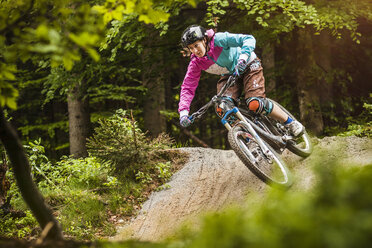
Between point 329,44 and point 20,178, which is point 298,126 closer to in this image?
point 20,178

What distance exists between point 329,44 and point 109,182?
27.7ft

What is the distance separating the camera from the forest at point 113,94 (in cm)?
205

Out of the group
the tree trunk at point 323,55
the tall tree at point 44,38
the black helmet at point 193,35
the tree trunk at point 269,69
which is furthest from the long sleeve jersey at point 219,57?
the tree trunk at point 323,55

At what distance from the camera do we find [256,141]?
4.53 m

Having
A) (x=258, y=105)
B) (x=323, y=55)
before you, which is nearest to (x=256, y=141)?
(x=258, y=105)

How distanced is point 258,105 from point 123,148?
7.82 ft

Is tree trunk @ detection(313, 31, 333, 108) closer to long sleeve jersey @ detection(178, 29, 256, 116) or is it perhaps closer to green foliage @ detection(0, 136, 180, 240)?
long sleeve jersey @ detection(178, 29, 256, 116)

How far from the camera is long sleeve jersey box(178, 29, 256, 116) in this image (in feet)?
15.5

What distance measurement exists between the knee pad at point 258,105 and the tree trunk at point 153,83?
514 cm

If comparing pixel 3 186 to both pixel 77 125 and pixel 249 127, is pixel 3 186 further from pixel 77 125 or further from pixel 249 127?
pixel 77 125

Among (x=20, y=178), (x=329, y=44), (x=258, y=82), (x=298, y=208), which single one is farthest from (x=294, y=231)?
(x=329, y=44)

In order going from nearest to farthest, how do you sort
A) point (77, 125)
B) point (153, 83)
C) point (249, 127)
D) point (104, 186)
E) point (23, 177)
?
point (23, 177) < point (249, 127) < point (104, 186) < point (77, 125) < point (153, 83)

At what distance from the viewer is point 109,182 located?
19.1ft

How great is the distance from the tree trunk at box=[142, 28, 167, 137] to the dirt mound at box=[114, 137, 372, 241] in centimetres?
439
